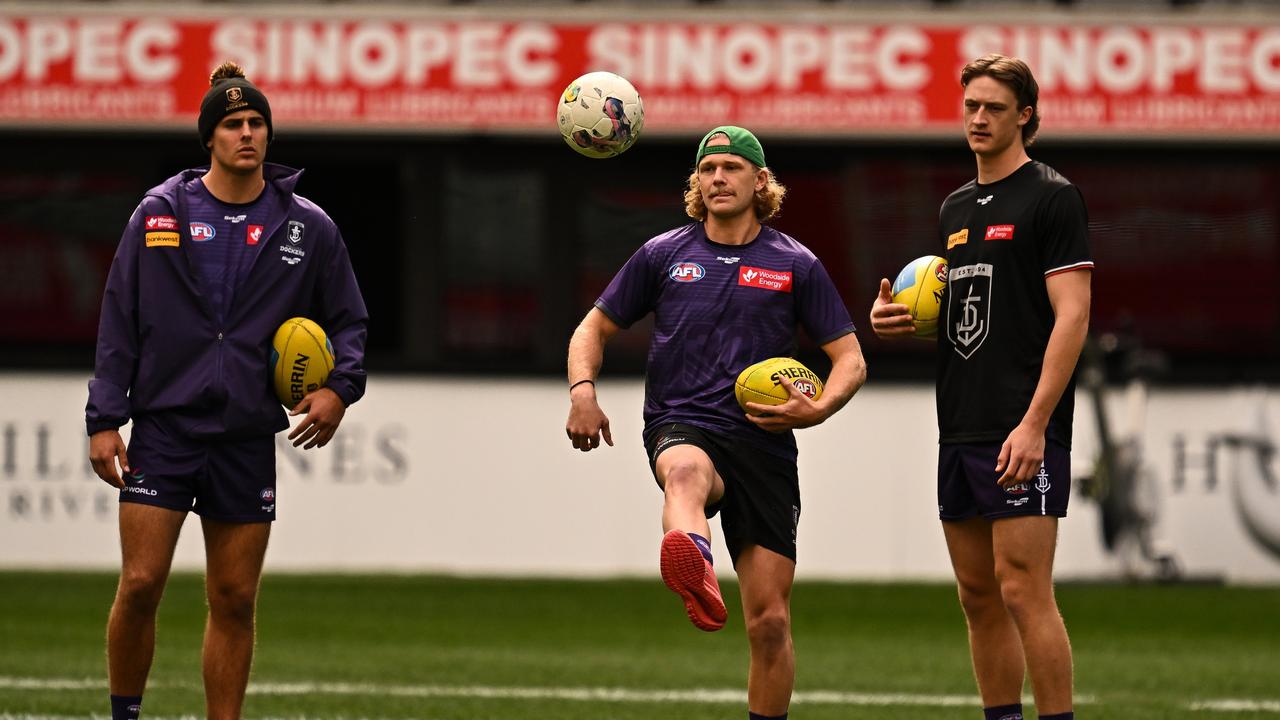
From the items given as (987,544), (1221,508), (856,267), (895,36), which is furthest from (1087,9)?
(987,544)

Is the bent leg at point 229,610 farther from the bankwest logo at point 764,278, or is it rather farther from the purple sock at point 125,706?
the bankwest logo at point 764,278

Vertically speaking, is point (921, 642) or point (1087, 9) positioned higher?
point (1087, 9)

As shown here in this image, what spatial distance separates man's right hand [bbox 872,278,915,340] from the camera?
7.64m

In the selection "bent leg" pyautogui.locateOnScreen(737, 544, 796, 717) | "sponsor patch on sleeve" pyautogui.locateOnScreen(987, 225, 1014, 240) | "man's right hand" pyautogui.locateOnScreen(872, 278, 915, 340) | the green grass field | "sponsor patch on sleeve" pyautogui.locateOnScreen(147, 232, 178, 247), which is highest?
"sponsor patch on sleeve" pyautogui.locateOnScreen(987, 225, 1014, 240)

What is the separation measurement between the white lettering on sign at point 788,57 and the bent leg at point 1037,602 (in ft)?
34.9

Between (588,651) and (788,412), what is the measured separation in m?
5.47

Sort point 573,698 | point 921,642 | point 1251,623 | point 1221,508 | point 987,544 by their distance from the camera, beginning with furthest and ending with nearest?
point 1221,508
point 1251,623
point 921,642
point 573,698
point 987,544

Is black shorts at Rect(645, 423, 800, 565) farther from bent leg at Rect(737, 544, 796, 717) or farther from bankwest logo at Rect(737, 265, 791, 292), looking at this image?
bankwest logo at Rect(737, 265, 791, 292)

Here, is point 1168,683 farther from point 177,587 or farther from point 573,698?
point 177,587

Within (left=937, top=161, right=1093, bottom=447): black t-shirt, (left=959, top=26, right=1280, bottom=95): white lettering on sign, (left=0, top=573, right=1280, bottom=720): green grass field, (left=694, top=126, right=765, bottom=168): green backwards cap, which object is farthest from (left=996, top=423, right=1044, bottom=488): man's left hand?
(left=959, top=26, right=1280, bottom=95): white lettering on sign

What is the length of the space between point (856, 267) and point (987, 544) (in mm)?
10179

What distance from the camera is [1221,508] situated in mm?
17297

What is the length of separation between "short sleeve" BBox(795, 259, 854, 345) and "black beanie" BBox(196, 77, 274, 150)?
6.74 feet

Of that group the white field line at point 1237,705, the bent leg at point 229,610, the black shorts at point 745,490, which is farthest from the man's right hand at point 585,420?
the white field line at point 1237,705
